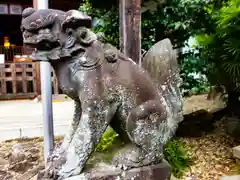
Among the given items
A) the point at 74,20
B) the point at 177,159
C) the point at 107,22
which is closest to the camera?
the point at 74,20

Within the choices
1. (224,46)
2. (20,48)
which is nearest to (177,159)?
(224,46)

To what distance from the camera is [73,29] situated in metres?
1.29

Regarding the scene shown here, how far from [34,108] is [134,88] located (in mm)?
4218

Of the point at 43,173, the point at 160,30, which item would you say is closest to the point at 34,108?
the point at 160,30

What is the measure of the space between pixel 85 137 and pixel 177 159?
136 centimetres

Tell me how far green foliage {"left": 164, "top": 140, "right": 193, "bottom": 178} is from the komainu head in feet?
4.58

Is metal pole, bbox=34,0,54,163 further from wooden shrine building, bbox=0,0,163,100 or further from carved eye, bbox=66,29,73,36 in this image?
carved eye, bbox=66,29,73,36

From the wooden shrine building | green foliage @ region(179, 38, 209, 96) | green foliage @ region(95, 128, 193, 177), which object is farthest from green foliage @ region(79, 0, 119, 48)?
green foliage @ region(95, 128, 193, 177)

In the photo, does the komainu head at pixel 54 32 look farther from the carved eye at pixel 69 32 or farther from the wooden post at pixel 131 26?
the wooden post at pixel 131 26

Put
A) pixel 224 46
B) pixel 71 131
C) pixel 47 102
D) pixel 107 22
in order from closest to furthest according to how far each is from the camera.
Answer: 1. pixel 71 131
2. pixel 47 102
3. pixel 224 46
4. pixel 107 22

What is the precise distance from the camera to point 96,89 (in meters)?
1.35

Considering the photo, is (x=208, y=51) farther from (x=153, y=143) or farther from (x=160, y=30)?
(x=153, y=143)

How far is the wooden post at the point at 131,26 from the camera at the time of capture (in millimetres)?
2131

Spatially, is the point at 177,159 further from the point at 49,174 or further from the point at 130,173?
the point at 49,174
